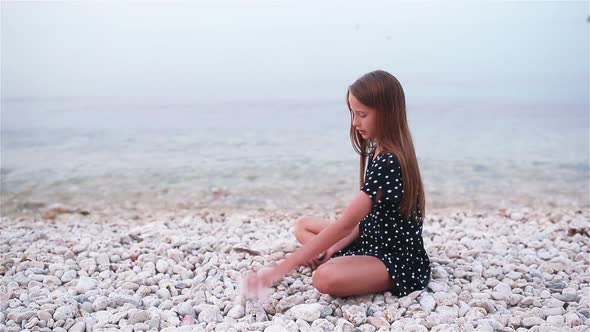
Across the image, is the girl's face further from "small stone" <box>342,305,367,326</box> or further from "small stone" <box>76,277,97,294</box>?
"small stone" <box>76,277,97,294</box>

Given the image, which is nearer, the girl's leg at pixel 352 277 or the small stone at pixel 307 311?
the small stone at pixel 307 311

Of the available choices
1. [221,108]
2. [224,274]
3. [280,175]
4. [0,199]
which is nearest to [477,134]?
[280,175]

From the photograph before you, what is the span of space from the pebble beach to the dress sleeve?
49 cm

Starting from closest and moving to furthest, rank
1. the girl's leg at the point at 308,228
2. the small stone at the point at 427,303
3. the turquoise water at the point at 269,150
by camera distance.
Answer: the small stone at the point at 427,303 < the girl's leg at the point at 308,228 < the turquoise water at the point at 269,150

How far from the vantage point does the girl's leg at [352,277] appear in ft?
8.82

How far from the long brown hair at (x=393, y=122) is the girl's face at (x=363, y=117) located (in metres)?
0.02

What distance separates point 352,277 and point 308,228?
0.93 meters

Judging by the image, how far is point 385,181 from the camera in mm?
2672

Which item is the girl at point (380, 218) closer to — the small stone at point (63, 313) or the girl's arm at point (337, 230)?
the girl's arm at point (337, 230)

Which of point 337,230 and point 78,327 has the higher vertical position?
point 337,230

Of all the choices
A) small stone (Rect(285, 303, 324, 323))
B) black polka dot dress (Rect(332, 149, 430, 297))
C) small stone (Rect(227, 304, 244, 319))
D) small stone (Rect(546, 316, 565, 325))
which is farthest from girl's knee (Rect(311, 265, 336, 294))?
small stone (Rect(546, 316, 565, 325))

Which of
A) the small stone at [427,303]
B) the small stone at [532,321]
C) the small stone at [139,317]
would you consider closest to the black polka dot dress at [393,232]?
the small stone at [427,303]

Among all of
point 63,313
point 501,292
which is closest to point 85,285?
point 63,313

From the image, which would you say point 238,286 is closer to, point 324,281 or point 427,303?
point 324,281
